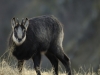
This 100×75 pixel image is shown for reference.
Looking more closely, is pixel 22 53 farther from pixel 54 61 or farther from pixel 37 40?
pixel 54 61

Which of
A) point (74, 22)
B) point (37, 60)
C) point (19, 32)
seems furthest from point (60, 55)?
point (74, 22)

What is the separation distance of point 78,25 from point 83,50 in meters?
3.83

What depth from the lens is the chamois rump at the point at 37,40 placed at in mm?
12727

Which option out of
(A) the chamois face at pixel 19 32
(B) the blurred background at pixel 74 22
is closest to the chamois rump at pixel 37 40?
(A) the chamois face at pixel 19 32

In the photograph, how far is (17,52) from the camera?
1282cm

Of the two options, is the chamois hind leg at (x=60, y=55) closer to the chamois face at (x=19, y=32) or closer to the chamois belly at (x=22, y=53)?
the chamois belly at (x=22, y=53)

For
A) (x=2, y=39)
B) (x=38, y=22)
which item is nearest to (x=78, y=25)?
(x=2, y=39)

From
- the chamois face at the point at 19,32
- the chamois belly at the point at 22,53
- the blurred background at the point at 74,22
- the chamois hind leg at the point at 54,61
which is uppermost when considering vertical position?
the blurred background at the point at 74,22

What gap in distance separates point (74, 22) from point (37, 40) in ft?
132

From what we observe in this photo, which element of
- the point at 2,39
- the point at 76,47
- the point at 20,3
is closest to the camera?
the point at 76,47

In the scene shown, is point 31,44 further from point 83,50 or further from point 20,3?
point 20,3

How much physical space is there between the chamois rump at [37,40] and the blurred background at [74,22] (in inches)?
1177

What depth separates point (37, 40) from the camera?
13250 mm

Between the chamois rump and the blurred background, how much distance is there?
29.9 metres
